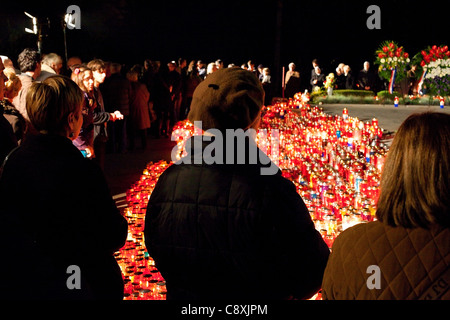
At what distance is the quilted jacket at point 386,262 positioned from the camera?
56.9 inches

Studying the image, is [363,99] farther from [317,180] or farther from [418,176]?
[418,176]

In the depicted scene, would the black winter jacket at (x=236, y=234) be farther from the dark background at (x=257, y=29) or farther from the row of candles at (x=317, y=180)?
the dark background at (x=257, y=29)

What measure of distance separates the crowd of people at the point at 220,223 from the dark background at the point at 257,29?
22.2 m

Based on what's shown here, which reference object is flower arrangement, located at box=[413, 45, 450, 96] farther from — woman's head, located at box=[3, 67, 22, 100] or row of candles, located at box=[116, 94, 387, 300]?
woman's head, located at box=[3, 67, 22, 100]

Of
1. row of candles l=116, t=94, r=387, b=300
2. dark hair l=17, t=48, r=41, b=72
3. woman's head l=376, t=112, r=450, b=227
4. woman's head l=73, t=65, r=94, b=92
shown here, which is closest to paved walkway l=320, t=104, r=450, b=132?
row of candles l=116, t=94, r=387, b=300

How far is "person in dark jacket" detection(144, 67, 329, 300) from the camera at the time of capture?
5.67 ft

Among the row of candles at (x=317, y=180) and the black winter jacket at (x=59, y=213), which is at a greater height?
the black winter jacket at (x=59, y=213)

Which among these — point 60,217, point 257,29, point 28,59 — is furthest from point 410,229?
point 257,29

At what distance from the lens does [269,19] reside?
29156 millimetres

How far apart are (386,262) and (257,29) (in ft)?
93.8

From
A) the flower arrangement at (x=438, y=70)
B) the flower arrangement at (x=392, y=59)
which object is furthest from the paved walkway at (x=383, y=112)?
the flower arrangement at (x=392, y=59)

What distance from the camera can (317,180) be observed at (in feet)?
15.0

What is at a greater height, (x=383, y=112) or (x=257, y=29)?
(x=257, y=29)

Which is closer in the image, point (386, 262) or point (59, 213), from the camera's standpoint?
point (386, 262)
